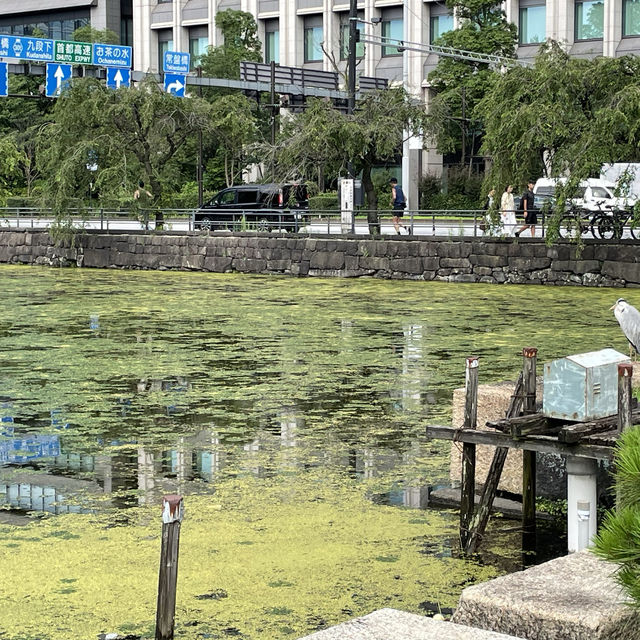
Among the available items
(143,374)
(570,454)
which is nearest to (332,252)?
(143,374)

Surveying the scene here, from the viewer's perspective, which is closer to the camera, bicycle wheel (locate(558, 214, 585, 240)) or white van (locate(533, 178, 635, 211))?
bicycle wheel (locate(558, 214, 585, 240))

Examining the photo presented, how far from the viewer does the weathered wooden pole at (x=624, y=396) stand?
706 cm

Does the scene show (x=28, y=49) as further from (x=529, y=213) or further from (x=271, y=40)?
(x=271, y=40)

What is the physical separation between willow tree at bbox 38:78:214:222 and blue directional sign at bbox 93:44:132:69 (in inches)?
202

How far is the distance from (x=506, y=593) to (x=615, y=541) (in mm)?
1084

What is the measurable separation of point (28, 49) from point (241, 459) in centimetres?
3550

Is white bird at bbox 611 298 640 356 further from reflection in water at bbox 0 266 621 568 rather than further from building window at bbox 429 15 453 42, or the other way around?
building window at bbox 429 15 453 42

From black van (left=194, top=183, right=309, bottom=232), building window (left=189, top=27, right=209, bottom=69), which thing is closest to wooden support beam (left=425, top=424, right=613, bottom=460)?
black van (left=194, top=183, right=309, bottom=232)

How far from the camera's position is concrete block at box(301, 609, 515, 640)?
4434mm

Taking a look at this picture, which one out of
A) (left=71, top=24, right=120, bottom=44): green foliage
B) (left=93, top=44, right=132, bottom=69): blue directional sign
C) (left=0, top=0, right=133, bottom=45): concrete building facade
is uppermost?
(left=0, top=0, right=133, bottom=45): concrete building facade

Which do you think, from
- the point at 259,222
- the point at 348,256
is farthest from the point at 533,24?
the point at 348,256

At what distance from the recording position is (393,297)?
25141 millimetres

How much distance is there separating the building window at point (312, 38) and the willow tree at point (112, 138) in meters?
30.2

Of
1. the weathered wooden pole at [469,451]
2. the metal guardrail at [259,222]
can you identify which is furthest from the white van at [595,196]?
the weathered wooden pole at [469,451]
